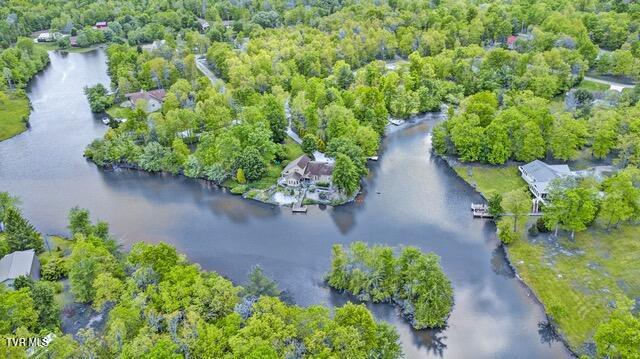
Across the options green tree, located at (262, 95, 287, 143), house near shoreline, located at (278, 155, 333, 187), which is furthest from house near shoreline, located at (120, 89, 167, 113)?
house near shoreline, located at (278, 155, 333, 187)

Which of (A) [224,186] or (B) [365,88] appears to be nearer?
(A) [224,186]

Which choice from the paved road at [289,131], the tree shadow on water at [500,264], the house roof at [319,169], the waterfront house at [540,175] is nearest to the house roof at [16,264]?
the house roof at [319,169]

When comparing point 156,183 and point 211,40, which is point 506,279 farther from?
point 211,40

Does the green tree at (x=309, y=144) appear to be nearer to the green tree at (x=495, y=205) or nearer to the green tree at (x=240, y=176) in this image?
the green tree at (x=240, y=176)

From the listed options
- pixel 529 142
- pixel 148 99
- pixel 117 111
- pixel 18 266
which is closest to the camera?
pixel 18 266

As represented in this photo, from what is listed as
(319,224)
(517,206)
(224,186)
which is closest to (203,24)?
(224,186)

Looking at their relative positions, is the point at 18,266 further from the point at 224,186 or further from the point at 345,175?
the point at 345,175
